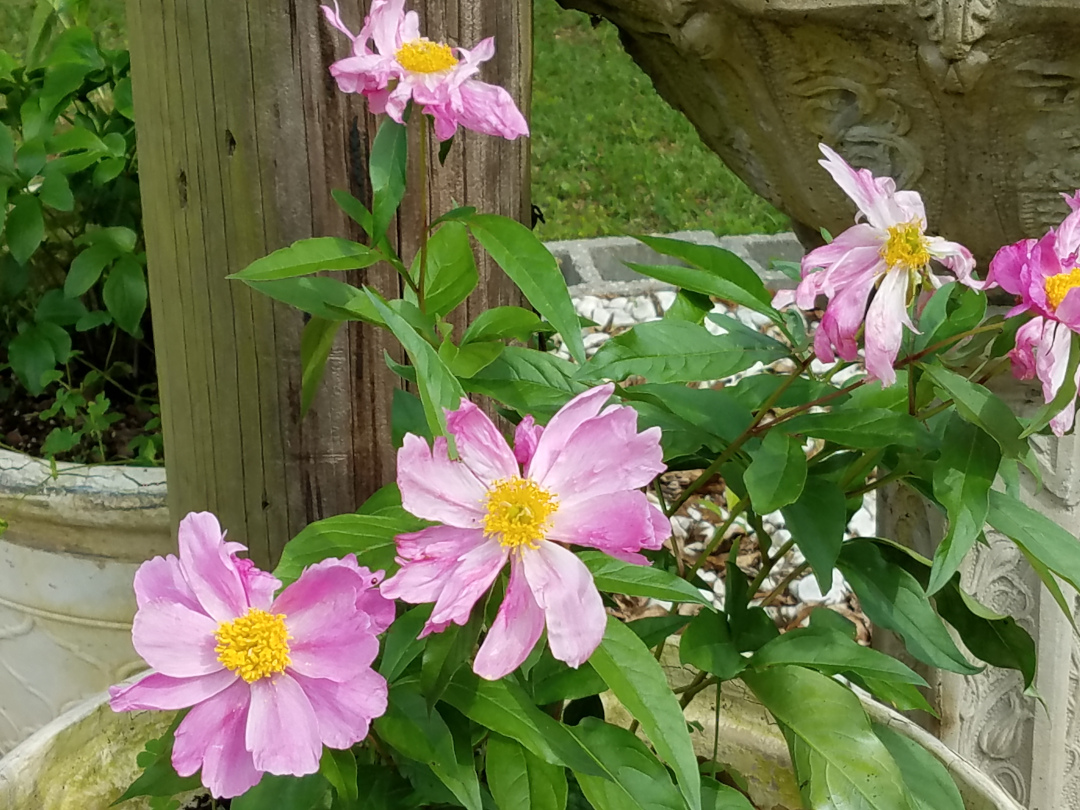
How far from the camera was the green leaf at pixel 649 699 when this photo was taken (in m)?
0.50

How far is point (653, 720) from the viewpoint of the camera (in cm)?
50

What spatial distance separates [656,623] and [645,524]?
28cm

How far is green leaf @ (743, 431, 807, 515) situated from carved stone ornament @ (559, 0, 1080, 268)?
434 mm

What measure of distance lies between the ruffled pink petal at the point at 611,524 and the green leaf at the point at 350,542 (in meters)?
0.11

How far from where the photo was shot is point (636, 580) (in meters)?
0.54

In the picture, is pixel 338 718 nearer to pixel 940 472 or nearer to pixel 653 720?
pixel 653 720

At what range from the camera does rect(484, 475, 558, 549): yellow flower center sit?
0.46 m

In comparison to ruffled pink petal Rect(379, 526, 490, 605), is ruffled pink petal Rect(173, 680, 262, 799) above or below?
below

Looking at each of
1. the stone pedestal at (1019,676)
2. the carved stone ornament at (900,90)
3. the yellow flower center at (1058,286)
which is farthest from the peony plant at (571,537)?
the stone pedestal at (1019,676)

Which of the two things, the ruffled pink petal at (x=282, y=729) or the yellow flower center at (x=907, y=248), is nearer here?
the ruffled pink petal at (x=282, y=729)

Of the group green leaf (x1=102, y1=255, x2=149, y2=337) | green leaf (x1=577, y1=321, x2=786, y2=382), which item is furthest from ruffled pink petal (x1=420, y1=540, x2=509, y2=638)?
green leaf (x1=102, y1=255, x2=149, y2=337)

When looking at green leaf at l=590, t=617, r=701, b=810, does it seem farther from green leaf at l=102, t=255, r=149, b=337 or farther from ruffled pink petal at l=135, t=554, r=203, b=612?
green leaf at l=102, t=255, r=149, b=337

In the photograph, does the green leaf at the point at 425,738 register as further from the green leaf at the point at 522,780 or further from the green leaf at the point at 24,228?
the green leaf at the point at 24,228

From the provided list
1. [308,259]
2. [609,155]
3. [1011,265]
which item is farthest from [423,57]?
[609,155]
